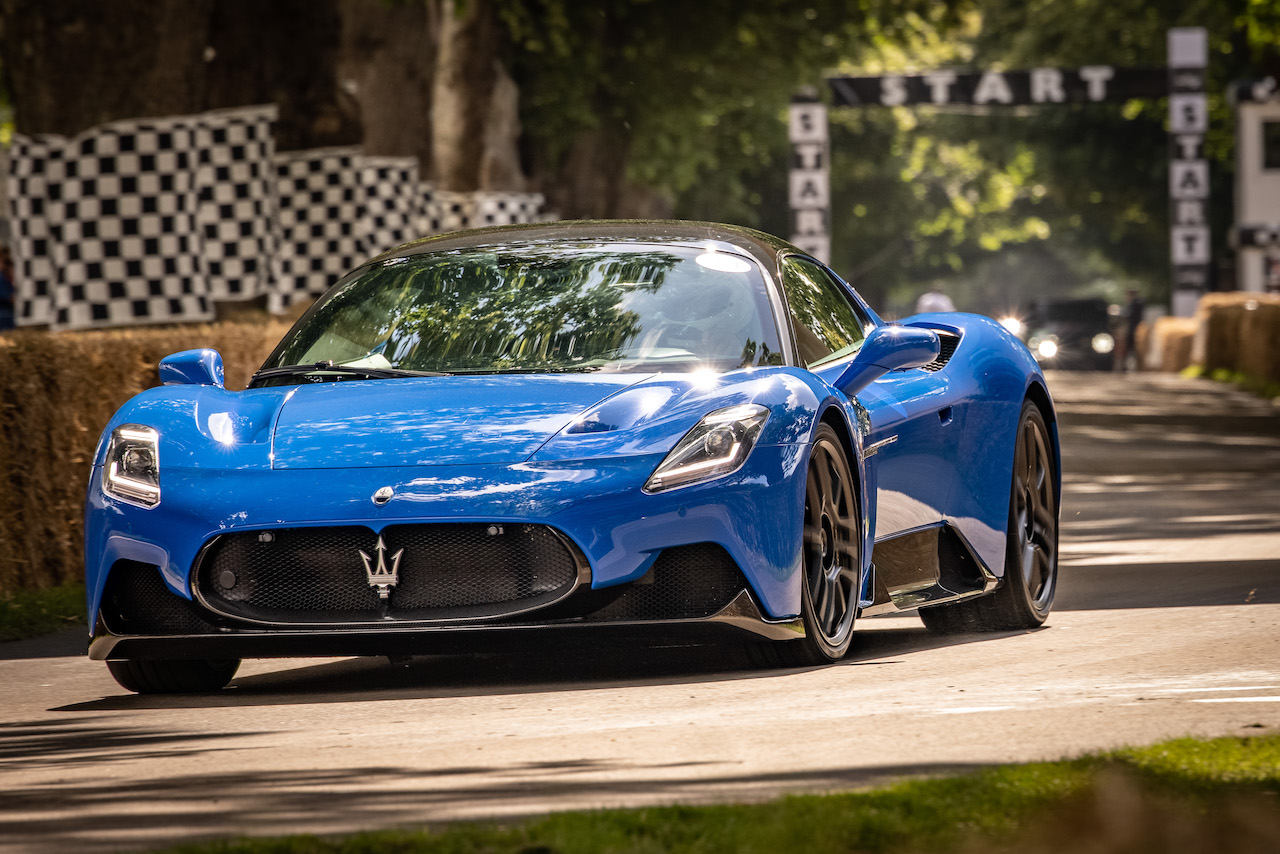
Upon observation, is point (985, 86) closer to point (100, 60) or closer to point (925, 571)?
point (100, 60)

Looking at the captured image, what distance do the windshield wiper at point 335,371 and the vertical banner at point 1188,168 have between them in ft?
133

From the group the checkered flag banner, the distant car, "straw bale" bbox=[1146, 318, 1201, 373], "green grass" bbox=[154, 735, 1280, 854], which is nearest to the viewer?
"green grass" bbox=[154, 735, 1280, 854]

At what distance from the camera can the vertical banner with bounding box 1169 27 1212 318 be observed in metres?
45.8

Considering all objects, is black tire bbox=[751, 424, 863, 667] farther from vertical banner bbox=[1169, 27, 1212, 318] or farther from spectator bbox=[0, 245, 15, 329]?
vertical banner bbox=[1169, 27, 1212, 318]

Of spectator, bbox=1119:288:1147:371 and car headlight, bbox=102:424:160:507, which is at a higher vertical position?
car headlight, bbox=102:424:160:507

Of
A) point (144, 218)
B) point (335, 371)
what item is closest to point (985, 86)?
point (144, 218)

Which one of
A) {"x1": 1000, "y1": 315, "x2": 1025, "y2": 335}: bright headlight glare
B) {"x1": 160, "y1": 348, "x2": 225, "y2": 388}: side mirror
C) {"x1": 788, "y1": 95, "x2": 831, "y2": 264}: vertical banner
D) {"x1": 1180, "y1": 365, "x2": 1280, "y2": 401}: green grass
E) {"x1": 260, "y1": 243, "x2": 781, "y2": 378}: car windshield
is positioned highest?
{"x1": 260, "y1": 243, "x2": 781, "y2": 378}: car windshield

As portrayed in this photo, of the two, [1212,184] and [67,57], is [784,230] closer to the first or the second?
[1212,184]

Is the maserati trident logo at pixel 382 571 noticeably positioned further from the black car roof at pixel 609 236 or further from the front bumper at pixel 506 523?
the black car roof at pixel 609 236

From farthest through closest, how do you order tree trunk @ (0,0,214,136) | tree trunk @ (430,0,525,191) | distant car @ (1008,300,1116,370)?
1. distant car @ (1008,300,1116,370)
2. tree trunk @ (430,0,525,191)
3. tree trunk @ (0,0,214,136)

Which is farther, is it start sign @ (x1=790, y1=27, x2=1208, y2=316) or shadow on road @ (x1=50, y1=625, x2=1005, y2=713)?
start sign @ (x1=790, y1=27, x2=1208, y2=316)

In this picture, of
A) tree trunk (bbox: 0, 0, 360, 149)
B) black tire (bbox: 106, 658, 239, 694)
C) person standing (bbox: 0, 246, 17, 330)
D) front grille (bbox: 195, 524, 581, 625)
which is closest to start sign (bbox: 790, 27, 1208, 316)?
person standing (bbox: 0, 246, 17, 330)

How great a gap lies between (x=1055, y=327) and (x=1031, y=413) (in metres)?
49.2

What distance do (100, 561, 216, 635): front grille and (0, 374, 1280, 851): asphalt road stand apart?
23 cm
